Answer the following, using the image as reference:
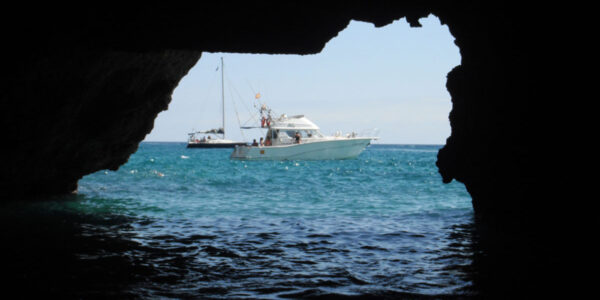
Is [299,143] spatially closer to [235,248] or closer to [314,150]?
[314,150]

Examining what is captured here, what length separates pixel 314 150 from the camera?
142ft

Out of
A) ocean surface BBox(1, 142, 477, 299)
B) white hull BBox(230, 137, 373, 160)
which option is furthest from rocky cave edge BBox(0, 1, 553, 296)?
white hull BBox(230, 137, 373, 160)

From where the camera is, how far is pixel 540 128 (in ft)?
17.3

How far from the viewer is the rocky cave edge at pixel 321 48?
5.32 m

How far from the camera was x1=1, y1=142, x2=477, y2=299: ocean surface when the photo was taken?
4863mm

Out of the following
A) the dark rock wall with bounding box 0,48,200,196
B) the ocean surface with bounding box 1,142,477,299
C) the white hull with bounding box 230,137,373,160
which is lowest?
the ocean surface with bounding box 1,142,477,299

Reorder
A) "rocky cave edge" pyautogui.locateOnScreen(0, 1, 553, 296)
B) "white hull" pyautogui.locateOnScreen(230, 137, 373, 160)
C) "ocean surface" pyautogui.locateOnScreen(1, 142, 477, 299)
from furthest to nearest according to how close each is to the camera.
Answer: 1. "white hull" pyautogui.locateOnScreen(230, 137, 373, 160)
2. "rocky cave edge" pyautogui.locateOnScreen(0, 1, 553, 296)
3. "ocean surface" pyautogui.locateOnScreen(1, 142, 477, 299)

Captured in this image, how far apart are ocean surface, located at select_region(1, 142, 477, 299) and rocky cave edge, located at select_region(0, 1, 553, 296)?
0.89 meters

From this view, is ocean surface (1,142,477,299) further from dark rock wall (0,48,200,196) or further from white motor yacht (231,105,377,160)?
white motor yacht (231,105,377,160)

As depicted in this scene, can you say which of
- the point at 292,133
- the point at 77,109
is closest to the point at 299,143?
the point at 292,133

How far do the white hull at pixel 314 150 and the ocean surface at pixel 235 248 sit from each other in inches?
1156

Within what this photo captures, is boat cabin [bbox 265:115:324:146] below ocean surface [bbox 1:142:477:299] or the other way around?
the other way around

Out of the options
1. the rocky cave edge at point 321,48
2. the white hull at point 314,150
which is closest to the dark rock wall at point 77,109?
the rocky cave edge at point 321,48

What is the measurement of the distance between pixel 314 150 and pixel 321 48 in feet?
121
